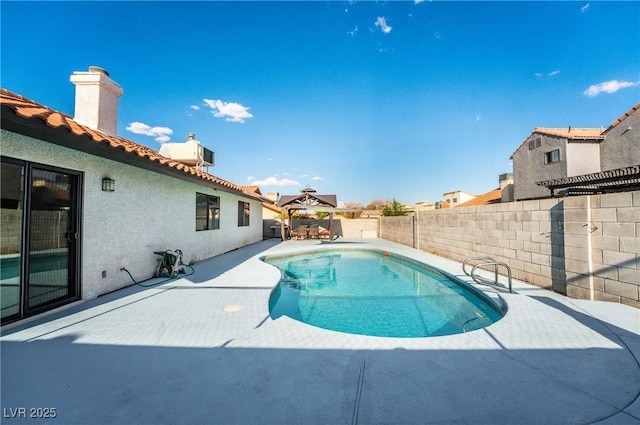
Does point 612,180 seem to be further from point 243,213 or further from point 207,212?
point 243,213

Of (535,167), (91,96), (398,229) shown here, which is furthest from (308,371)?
(535,167)

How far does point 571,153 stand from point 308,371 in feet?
74.3

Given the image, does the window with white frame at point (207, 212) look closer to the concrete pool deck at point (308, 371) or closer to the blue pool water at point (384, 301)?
the blue pool water at point (384, 301)

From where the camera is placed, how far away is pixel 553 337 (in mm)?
3428

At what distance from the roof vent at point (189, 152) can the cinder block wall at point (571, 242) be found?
12217 mm

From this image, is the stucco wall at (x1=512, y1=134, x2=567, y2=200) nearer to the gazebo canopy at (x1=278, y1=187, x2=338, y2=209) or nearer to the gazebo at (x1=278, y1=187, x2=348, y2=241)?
the gazebo at (x1=278, y1=187, x2=348, y2=241)

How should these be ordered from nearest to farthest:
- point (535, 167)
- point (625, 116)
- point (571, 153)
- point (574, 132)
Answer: point (625, 116) → point (571, 153) → point (574, 132) → point (535, 167)

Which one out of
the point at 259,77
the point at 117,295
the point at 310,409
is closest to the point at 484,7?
the point at 259,77

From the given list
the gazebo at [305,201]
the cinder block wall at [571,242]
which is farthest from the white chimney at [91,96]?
the gazebo at [305,201]

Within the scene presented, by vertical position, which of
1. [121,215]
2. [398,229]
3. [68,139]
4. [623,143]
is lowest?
[398,229]

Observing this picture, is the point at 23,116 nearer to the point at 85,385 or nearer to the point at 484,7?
the point at 85,385

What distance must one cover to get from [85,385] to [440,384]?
10.8ft

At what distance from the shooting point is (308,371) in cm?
264

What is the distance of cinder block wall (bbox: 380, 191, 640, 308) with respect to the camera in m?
4.39
